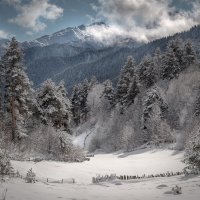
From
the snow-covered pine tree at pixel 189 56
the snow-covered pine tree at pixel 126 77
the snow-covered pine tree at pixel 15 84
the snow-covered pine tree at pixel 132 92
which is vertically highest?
the snow-covered pine tree at pixel 189 56

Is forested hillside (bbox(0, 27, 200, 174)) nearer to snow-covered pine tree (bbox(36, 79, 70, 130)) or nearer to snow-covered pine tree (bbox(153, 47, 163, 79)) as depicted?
snow-covered pine tree (bbox(36, 79, 70, 130))

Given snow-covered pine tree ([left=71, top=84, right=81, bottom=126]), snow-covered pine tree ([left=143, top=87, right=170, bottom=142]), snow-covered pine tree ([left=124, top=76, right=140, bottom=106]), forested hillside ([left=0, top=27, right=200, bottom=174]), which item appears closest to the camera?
forested hillside ([left=0, top=27, right=200, bottom=174])

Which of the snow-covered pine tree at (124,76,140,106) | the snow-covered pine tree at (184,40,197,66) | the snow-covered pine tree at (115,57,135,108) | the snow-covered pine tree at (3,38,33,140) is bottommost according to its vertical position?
the snow-covered pine tree at (3,38,33,140)

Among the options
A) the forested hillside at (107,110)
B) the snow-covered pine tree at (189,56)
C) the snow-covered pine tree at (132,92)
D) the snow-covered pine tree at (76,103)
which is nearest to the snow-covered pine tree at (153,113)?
the forested hillside at (107,110)

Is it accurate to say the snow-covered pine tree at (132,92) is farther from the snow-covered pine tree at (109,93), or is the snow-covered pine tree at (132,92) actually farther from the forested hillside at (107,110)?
the snow-covered pine tree at (109,93)

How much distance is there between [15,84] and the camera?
35.5 meters

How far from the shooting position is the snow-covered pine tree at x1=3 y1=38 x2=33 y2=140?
35062mm

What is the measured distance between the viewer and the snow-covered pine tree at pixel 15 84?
35062mm

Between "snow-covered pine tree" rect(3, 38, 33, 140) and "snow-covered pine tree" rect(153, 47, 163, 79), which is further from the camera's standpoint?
"snow-covered pine tree" rect(153, 47, 163, 79)

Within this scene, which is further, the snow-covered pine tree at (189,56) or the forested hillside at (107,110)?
the snow-covered pine tree at (189,56)

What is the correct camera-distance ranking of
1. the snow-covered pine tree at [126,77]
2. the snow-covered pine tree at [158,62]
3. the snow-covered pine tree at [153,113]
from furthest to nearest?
the snow-covered pine tree at [158,62]
the snow-covered pine tree at [126,77]
the snow-covered pine tree at [153,113]

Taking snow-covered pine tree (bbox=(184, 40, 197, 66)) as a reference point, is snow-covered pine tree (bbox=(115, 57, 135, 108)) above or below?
below

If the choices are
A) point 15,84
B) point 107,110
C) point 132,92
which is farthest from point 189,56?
point 15,84

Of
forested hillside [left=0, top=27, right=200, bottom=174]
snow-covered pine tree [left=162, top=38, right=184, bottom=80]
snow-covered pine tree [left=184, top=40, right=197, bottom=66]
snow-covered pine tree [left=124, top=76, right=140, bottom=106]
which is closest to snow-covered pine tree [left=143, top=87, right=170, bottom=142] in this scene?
forested hillside [left=0, top=27, right=200, bottom=174]
